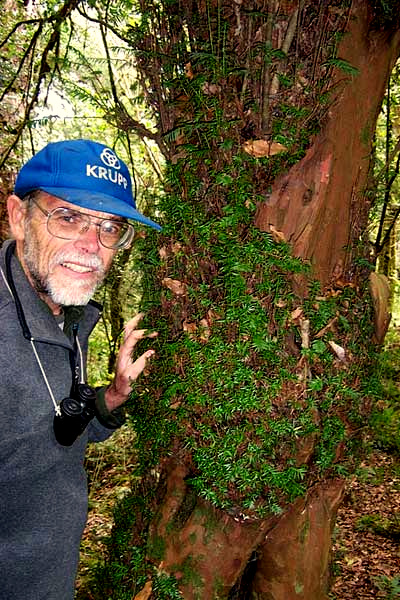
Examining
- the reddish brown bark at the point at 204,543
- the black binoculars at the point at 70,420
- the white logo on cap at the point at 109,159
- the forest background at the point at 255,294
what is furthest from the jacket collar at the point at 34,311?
the reddish brown bark at the point at 204,543

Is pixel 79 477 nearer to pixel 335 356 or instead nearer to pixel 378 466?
pixel 335 356

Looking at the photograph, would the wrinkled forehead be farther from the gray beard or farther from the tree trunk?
the tree trunk

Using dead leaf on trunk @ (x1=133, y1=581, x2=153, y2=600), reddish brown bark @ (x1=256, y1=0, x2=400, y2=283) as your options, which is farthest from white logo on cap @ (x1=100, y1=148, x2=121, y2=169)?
dead leaf on trunk @ (x1=133, y1=581, x2=153, y2=600)

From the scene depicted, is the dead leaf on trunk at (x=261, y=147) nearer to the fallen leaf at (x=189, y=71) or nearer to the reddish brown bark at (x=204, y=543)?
the fallen leaf at (x=189, y=71)

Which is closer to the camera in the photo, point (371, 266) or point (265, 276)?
point (265, 276)

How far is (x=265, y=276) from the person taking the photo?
1.98m

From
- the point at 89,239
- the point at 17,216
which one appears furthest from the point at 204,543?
the point at 17,216

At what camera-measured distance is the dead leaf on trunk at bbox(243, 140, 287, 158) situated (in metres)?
2.00

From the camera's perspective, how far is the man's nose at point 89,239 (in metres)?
2.14

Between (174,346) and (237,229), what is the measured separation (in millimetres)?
551

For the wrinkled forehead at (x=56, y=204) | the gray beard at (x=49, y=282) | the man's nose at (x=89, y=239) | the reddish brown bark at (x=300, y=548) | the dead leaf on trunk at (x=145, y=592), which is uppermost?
the wrinkled forehead at (x=56, y=204)

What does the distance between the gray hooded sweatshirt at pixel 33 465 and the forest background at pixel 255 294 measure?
0.37 meters

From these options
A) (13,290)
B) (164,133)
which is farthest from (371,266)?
(13,290)

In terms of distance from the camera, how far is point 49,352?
2.15 metres
